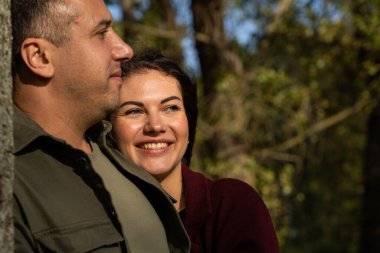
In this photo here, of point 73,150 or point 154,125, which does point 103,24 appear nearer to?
point 73,150

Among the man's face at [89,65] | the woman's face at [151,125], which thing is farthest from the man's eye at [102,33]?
the woman's face at [151,125]

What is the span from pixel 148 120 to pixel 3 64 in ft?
4.47

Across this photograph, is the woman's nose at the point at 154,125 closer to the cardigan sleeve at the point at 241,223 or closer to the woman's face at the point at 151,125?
the woman's face at the point at 151,125

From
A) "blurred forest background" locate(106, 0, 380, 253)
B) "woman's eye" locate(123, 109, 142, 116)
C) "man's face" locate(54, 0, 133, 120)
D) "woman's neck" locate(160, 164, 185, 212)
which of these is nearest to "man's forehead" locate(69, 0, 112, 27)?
"man's face" locate(54, 0, 133, 120)

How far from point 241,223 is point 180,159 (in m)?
0.49

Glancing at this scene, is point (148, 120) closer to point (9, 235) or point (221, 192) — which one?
point (221, 192)

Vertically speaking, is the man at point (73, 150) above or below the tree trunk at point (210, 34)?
below

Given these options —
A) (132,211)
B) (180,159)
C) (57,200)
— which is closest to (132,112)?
(180,159)

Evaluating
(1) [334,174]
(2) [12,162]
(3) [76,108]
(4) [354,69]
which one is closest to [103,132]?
(3) [76,108]

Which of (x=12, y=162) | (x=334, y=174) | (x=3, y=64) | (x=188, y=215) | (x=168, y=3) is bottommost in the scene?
(x=334, y=174)

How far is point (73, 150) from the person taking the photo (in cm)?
262

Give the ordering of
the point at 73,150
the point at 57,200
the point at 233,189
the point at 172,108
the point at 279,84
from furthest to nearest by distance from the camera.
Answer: the point at 279,84 < the point at 172,108 < the point at 233,189 < the point at 73,150 < the point at 57,200

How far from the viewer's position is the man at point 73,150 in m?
2.48

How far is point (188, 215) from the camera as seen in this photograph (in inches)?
134
